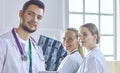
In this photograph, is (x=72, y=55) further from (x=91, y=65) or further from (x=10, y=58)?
(x=10, y=58)

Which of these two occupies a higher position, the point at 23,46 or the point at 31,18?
the point at 31,18

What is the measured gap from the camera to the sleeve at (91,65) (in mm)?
2311

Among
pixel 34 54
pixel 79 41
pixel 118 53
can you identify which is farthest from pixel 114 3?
pixel 34 54

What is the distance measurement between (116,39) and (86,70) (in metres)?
2.15

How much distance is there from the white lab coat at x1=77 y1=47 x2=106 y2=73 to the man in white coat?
1.94 ft

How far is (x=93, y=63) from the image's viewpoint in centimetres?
232

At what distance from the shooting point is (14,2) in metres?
3.65

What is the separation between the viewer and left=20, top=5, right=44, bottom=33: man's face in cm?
177

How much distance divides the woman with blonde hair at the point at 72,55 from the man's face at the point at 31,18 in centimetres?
89

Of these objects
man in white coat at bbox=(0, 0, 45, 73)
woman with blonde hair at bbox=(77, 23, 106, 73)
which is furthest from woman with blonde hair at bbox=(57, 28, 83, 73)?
man in white coat at bbox=(0, 0, 45, 73)

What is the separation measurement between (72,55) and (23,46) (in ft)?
3.10

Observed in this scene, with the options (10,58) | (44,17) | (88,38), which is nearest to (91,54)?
(88,38)

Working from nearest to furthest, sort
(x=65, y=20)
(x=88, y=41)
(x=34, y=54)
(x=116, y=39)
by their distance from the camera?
(x=34, y=54)
(x=88, y=41)
(x=65, y=20)
(x=116, y=39)

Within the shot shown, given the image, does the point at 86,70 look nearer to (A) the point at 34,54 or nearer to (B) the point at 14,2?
(A) the point at 34,54
